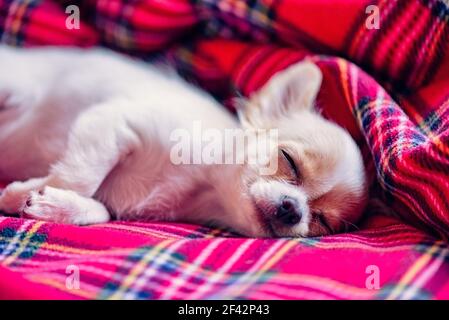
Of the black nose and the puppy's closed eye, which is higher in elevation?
the puppy's closed eye

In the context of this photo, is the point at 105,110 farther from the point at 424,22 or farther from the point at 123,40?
the point at 424,22

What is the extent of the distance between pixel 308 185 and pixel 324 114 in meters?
0.34

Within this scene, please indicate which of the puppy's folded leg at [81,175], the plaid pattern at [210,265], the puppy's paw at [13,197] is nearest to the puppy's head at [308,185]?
the plaid pattern at [210,265]

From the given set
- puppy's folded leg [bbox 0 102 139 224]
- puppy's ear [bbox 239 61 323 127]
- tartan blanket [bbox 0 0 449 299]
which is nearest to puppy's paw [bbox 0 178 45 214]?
puppy's folded leg [bbox 0 102 139 224]

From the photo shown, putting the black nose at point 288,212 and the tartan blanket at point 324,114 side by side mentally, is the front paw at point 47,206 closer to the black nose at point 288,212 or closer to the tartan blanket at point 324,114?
the tartan blanket at point 324,114

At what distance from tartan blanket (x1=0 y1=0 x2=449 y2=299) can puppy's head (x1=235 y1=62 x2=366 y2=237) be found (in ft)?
0.23

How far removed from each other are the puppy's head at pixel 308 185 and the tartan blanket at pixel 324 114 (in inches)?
2.8

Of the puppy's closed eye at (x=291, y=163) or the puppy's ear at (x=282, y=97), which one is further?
the puppy's ear at (x=282, y=97)

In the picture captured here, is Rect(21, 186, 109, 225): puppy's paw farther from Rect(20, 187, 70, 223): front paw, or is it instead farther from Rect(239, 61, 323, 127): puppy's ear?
Rect(239, 61, 323, 127): puppy's ear

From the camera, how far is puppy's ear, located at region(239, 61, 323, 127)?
1669 mm

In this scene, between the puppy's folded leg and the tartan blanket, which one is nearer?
the tartan blanket

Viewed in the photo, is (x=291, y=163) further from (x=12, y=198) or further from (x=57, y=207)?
(x=12, y=198)

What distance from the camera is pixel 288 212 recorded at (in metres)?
1.42

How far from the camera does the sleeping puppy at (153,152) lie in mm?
1473
